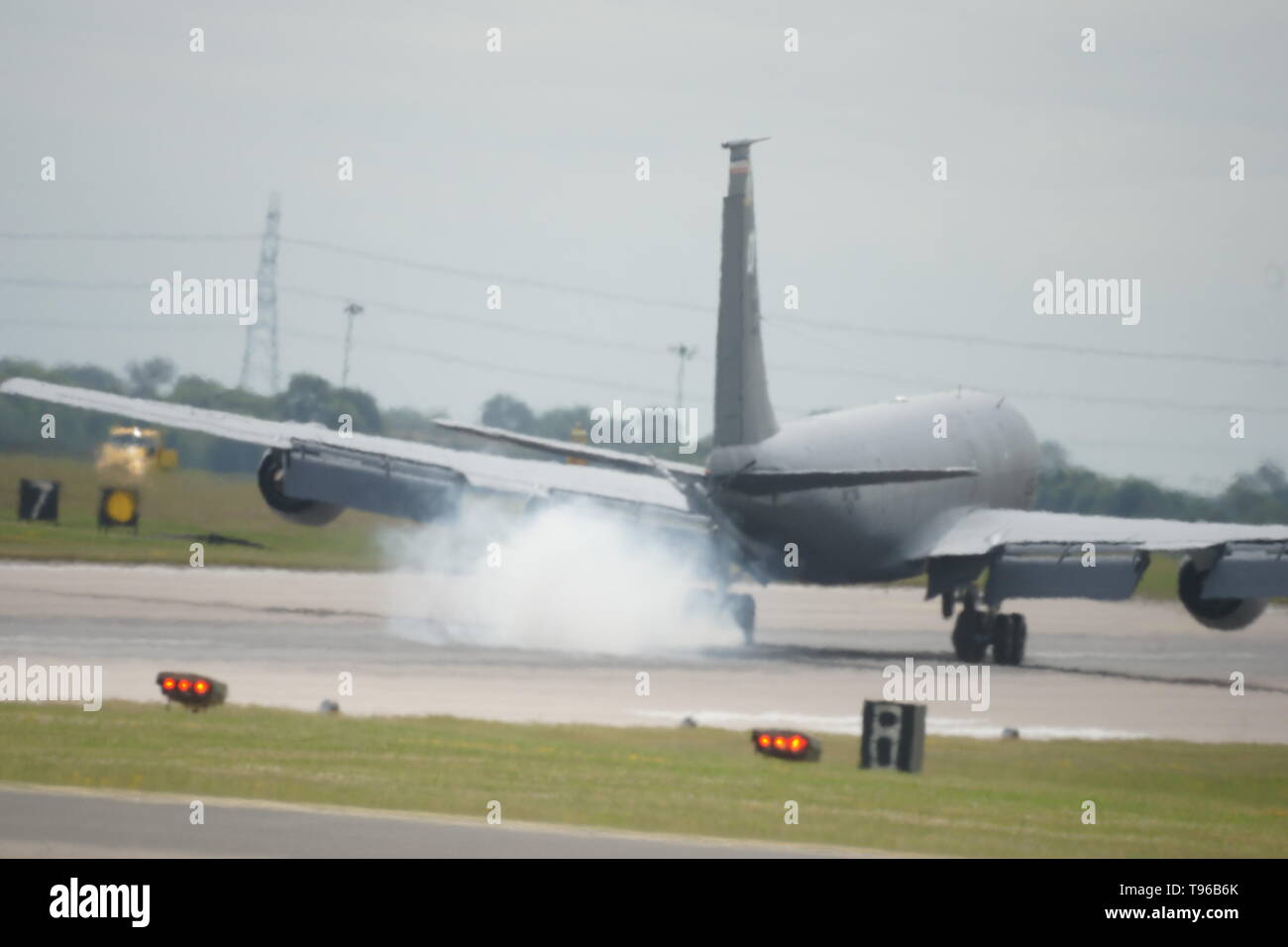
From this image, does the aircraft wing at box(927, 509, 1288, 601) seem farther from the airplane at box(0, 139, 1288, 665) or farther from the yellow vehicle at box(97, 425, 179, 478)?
the yellow vehicle at box(97, 425, 179, 478)

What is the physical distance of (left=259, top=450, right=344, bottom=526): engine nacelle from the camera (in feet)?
169

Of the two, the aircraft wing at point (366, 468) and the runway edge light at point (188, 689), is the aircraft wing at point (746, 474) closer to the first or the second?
the aircraft wing at point (366, 468)

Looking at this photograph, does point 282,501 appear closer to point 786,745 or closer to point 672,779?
point 786,745

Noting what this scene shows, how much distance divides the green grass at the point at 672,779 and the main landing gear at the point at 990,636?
17.7 meters

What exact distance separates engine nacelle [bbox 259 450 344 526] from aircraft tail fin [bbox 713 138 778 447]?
974 cm

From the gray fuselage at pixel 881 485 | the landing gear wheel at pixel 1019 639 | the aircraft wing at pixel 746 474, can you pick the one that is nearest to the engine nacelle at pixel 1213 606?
the landing gear wheel at pixel 1019 639

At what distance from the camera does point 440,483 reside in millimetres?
50562

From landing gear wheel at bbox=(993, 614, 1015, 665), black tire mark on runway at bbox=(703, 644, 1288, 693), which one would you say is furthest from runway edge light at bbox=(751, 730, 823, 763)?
landing gear wheel at bbox=(993, 614, 1015, 665)

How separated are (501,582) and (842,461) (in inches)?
442

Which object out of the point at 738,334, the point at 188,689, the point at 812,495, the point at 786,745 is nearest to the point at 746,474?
the point at 812,495

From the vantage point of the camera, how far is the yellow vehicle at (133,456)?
235 ft

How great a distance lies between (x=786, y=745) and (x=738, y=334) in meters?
19.9

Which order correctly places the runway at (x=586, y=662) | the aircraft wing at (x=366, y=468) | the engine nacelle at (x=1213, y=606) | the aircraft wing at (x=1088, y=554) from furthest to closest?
the aircraft wing at (x=366, y=468) → the engine nacelle at (x=1213, y=606) → the aircraft wing at (x=1088, y=554) → the runway at (x=586, y=662)

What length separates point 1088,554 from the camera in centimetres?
4984
